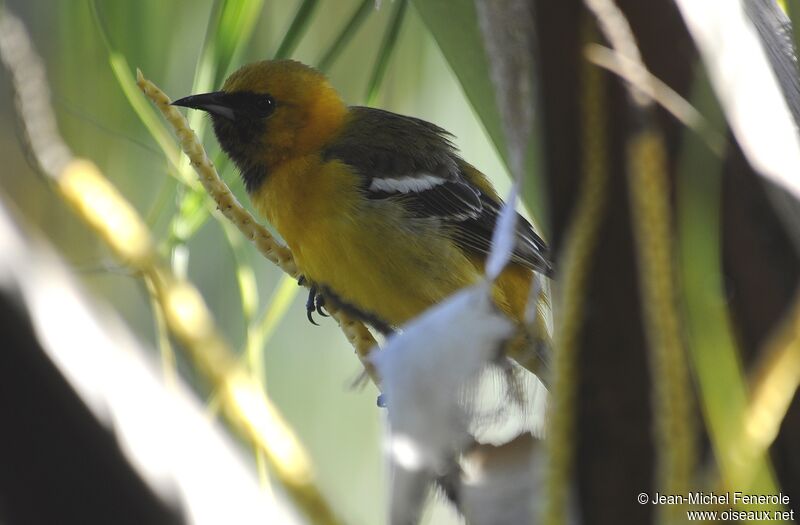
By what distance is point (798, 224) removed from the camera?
2.86ft

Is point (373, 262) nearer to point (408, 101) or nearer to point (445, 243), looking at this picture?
point (445, 243)

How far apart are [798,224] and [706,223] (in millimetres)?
87

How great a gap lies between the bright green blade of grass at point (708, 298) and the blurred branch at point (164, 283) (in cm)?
34

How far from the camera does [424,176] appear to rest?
10.9 ft

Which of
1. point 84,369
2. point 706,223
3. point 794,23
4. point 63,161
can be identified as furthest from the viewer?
point 794,23

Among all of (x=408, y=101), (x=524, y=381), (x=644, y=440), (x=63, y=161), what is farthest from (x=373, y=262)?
(x=644, y=440)

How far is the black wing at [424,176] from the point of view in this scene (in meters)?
3.15

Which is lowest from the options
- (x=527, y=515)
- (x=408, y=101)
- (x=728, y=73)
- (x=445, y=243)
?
(x=445, y=243)

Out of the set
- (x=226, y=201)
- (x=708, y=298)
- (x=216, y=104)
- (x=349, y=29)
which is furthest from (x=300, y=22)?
(x=216, y=104)

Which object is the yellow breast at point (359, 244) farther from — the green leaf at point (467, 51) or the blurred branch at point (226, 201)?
the green leaf at point (467, 51)

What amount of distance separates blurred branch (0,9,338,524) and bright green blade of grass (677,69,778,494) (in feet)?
1.11

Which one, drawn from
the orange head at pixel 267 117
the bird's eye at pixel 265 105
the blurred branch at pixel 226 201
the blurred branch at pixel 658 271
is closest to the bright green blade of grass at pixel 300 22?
the blurred branch at pixel 226 201

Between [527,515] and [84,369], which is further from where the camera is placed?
[527,515]

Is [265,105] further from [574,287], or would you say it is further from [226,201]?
[574,287]
